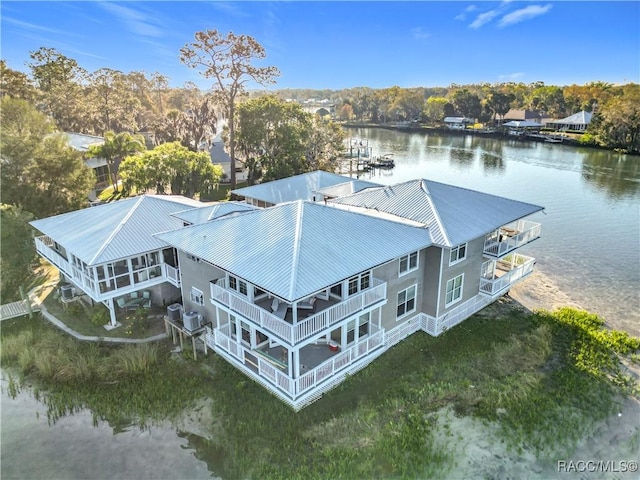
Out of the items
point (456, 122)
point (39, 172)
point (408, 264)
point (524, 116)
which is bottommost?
point (408, 264)

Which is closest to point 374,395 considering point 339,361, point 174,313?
point 339,361

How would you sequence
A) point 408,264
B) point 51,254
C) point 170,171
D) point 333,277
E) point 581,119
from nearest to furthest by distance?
point 333,277
point 408,264
point 51,254
point 170,171
point 581,119

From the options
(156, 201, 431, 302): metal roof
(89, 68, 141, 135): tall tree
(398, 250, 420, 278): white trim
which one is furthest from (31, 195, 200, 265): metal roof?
(89, 68, 141, 135): tall tree

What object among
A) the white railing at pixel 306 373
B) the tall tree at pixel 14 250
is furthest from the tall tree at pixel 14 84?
the white railing at pixel 306 373

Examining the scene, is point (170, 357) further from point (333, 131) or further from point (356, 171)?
point (356, 171)

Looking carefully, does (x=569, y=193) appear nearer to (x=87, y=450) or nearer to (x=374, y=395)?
(x=374, y=395)

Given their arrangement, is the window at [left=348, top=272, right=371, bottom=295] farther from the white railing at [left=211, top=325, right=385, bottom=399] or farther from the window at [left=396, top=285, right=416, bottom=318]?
the window at [left=396, top=285, right=416, bottom=318]

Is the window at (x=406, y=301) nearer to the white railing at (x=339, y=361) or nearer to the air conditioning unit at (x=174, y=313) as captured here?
the white railing at (x=339, y=361)
